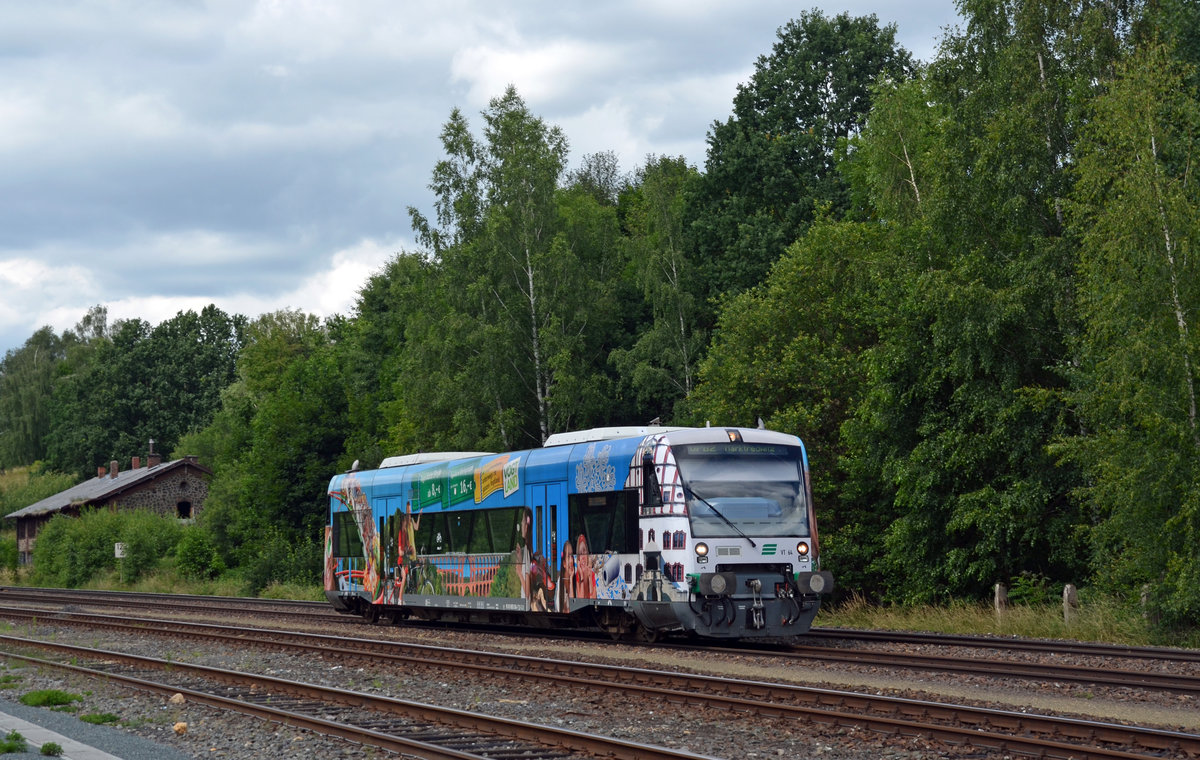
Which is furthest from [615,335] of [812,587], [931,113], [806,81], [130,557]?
[812,587]

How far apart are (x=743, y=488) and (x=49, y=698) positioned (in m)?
9.77

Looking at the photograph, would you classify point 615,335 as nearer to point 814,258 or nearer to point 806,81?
point 806,81

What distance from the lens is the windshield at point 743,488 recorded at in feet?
60.9

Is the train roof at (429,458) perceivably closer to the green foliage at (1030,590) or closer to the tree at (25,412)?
the green foliage at (1030,590)

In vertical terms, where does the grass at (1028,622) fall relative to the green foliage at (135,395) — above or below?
below

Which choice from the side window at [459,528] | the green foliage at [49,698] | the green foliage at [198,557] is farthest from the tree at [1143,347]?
the green foliage at [198,557]

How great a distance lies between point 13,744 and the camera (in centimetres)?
1080

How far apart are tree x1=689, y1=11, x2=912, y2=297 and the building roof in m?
44.2

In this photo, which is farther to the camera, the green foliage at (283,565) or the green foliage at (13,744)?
the green foliage at (283,565)

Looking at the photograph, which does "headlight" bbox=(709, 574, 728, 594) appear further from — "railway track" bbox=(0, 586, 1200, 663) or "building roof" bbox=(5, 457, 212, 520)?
"building roof" bbox=(5, 457, 212, 520)

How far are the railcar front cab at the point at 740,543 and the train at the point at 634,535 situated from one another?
0.07 ft

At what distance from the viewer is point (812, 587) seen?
18.6 m

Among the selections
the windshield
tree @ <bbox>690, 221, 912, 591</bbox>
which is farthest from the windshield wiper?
tree @ <bbox>690, 221, 912, 591</bbox>

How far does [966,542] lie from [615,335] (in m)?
26.9
